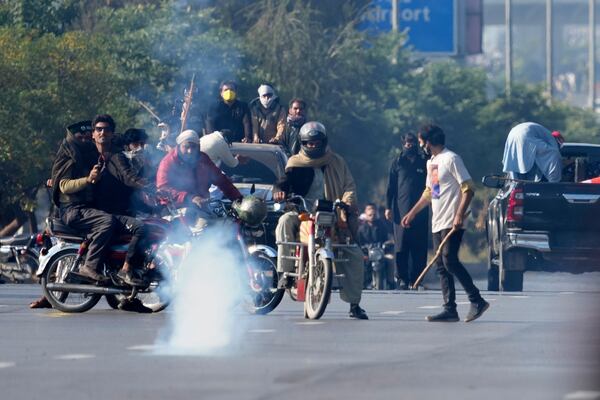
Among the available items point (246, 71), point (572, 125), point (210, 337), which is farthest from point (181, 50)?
point (572, 125)

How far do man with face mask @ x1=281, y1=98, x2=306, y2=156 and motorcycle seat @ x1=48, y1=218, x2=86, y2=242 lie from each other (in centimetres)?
532

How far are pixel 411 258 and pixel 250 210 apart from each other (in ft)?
23.1

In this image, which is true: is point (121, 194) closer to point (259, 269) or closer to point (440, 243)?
point (259, 269)

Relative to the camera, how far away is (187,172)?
16969mm

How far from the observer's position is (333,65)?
45.2 meters

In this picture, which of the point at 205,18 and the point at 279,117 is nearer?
the point at 279,117

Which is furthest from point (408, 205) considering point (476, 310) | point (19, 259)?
point (19, 259)

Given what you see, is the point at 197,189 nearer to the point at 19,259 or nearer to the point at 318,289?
the point at 318,289

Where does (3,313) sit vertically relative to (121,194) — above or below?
below

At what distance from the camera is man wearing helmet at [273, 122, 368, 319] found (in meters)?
16.6

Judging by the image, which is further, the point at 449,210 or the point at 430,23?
the point at 430,23

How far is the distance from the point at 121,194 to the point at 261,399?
22.9 ft

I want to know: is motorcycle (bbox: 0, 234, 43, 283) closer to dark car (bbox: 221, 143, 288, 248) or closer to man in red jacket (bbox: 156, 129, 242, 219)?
dark car (bbox: 221, 143, 288, 248)

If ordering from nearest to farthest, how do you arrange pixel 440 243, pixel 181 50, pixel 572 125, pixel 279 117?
pixel 440 243 < pixel 279 117 < pixel 181 50 < pixel 572 125
